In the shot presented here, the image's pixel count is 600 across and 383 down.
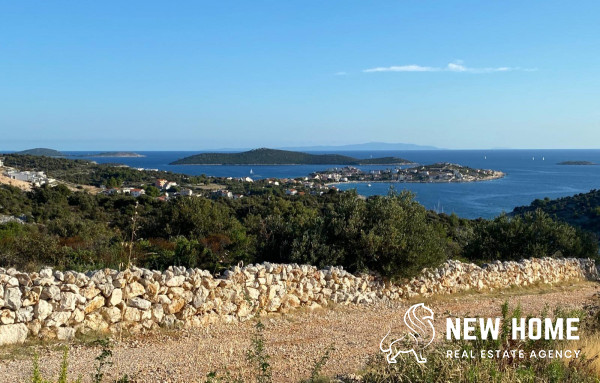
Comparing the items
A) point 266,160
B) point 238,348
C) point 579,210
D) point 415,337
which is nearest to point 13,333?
point 238,348

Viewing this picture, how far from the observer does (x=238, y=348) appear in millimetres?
6527

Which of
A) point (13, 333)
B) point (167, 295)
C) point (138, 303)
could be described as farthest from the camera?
point (167, 295)

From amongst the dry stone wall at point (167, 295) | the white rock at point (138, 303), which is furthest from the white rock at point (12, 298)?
the white rock at point (138, 303)

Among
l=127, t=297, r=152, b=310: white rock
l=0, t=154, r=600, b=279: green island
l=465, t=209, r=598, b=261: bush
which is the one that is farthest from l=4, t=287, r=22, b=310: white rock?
l=465, t=209, r=598, b=261: bush

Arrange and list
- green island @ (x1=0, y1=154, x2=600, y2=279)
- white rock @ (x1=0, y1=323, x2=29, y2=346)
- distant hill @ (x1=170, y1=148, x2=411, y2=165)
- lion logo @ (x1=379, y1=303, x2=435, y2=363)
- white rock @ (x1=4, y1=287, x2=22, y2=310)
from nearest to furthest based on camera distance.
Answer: lion logo @ (x1=379, y1=303, x2=435, y2=363), white rock @ (x1=0, y1=323, x2=29, y2=346), white rock @ (x1=4, y1=287, x2=22, y2=310), green island @ (x1=0, y1=154, x2=600, y2=279), distant hill @ (x1=170, y1=148, x2=411, y2=165)

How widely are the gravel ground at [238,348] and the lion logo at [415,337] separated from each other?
0.17m

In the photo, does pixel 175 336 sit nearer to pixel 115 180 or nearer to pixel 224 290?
pixel 224 290

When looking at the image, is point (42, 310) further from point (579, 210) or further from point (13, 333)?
point (579, 210)

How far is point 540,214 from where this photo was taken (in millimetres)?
16203

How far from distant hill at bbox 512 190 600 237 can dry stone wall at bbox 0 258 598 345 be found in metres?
27.8

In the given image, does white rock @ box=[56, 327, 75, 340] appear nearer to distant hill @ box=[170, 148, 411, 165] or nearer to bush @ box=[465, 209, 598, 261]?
bush @ box=[465, 209, 598, 261]

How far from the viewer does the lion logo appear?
5.44 meters

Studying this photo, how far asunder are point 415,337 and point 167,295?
3800 mm

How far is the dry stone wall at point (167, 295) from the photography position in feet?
21.5
